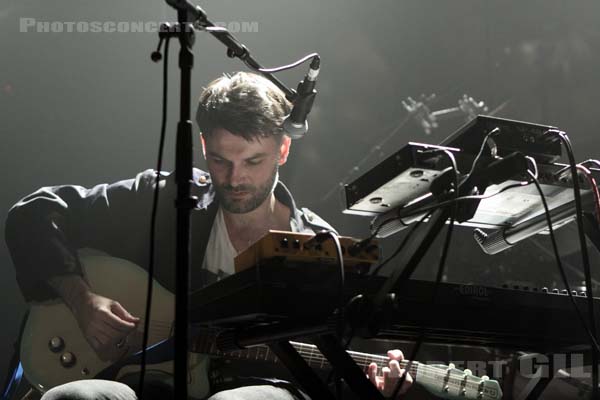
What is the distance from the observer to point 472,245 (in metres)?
3.91

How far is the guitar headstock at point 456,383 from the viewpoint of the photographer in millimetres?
2512

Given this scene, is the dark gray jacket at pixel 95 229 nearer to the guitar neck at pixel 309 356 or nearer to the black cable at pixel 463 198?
the guitar neck at pixel 309 356

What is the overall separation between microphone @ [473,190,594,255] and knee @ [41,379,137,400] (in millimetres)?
1063

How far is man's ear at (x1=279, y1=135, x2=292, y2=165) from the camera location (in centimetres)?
357

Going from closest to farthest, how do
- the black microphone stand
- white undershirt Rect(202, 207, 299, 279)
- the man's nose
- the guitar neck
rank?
the black microphone stand, the guitar neck, white undershirt Rect(202, 207, 299, 279), the man's nose

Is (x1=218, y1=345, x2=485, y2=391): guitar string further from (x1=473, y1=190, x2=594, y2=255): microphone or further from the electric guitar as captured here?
(x1=473, y1=190, x2=594, y2=255): microphone

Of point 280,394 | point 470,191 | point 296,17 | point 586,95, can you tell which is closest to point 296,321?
point 280,394

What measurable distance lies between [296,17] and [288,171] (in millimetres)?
922

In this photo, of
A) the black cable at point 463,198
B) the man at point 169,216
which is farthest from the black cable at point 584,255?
the man at point 169,216

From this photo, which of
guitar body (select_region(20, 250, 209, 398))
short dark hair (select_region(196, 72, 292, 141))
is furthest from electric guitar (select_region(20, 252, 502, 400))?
short dark hair (select_region(196, 72, 292, 141))

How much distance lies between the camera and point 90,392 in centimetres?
153

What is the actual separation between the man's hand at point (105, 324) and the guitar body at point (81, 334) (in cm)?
2

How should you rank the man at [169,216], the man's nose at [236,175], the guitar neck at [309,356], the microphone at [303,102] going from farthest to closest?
the man's nose at [236,175], the man at [169,216], the guitar neck at [309,356], the microphone at [303,102]

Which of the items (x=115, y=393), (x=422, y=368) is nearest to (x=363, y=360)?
(x=422, y=368)
